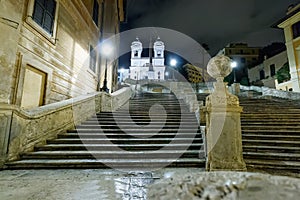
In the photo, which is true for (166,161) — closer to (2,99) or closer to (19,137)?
(19,137)

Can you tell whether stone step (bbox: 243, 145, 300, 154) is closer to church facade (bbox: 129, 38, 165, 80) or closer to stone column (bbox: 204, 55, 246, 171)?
stone column (bbox: 204, 55, 246, 171)

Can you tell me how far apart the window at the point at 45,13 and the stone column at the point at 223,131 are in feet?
19.8

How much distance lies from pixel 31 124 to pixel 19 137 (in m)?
0.38

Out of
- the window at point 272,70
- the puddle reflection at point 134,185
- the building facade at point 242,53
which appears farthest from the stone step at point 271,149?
the building facade at point 242,53

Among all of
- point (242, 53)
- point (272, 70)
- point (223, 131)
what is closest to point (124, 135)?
point (223, 131)

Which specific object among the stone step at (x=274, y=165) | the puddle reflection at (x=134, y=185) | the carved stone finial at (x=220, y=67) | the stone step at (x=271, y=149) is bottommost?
the puddle reflection at (x=134, y=185)

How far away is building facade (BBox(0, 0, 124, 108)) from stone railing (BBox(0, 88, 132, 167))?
792 millimetres

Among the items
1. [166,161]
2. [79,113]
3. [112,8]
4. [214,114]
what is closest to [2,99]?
[79,113]

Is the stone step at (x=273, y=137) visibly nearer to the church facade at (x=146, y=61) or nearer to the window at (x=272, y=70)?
the window at (x=272, y=70)

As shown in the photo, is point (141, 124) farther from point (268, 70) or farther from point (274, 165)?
point (268, 70)

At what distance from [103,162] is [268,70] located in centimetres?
3263

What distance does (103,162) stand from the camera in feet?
11.9

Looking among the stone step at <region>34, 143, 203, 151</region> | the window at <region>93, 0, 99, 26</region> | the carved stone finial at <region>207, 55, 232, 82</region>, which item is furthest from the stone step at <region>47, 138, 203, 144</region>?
the window at <region>93, 0, 99, 26</region>

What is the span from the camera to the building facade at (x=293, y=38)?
56.6 ft
